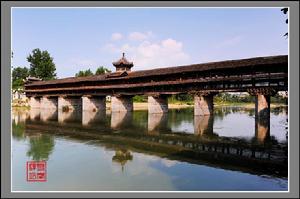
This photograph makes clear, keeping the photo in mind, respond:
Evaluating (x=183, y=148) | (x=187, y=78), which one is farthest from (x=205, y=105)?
(x=183, y=148)

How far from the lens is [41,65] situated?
254ft

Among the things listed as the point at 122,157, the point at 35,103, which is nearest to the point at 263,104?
the point at 122,157

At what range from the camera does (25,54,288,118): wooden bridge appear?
27000 mm

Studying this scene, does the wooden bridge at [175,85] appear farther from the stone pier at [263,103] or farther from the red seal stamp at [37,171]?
the red seal stamp at [37,171]

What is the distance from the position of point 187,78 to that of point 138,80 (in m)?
7.54

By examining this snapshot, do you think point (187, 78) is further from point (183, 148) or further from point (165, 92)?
point (183, 148)

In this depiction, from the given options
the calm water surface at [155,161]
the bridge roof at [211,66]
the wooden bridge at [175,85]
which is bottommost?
the calm water surface at [155,161]

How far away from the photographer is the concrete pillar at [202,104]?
105 ft

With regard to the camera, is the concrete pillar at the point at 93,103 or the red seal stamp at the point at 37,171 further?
the concrete pillar at the point at 93,103

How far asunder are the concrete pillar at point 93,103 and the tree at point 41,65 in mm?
35724

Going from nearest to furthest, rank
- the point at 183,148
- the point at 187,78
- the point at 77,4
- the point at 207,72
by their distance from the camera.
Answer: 1. the point at 77,4
2. the point at 183,148
3. the point at 207,72
4. the point at 187,78

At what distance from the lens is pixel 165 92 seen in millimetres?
35312

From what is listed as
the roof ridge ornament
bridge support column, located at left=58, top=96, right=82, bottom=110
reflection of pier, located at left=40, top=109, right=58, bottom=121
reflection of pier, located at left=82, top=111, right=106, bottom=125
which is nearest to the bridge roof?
the roof ridge ornament

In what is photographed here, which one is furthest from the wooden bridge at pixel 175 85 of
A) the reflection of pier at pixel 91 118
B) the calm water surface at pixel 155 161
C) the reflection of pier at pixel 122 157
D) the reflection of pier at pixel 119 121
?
the reflection of pier at pixel 122 157
